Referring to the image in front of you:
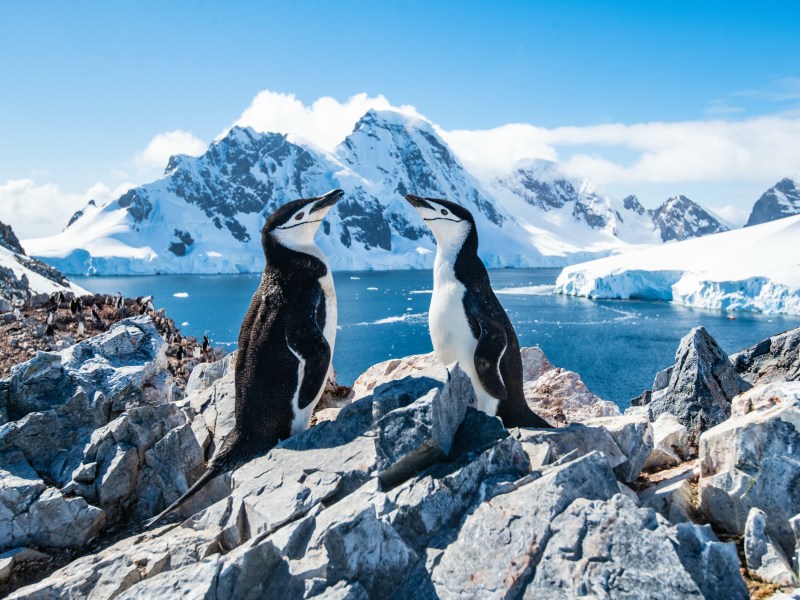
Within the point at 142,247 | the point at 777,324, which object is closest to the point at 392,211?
the point at 142,247

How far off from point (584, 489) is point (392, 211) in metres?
192

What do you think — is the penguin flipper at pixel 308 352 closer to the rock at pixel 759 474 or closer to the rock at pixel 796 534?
the rock at pixel 759 474

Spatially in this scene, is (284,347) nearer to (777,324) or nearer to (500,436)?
(500,436)

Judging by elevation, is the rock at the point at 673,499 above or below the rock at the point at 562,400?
above

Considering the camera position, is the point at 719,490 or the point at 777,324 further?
the point at 777,324

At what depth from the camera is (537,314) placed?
200ft

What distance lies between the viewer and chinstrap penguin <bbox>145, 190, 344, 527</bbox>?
17.0 feet

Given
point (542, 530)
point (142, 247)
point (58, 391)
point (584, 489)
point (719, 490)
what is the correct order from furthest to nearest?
point (142, 247), point (58, 391), point (719, 490), point (584, 489), point (542, 530)

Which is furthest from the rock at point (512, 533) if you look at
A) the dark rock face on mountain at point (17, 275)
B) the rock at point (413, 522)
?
the dark rock face on mountain at point (17, 275)

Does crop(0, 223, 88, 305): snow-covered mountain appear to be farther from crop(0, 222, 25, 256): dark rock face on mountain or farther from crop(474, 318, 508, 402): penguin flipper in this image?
crop(474, 318, 508, 402): penguin flipper

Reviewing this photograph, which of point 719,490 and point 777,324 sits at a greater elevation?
point 719,490

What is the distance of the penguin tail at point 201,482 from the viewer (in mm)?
4566

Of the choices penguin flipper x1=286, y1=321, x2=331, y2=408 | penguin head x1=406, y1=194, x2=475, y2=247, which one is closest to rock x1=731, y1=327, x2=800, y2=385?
penguin head x1=406, y1=194, x2=475, y2=247

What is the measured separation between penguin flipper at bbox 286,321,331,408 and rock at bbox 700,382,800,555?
10.5ft
